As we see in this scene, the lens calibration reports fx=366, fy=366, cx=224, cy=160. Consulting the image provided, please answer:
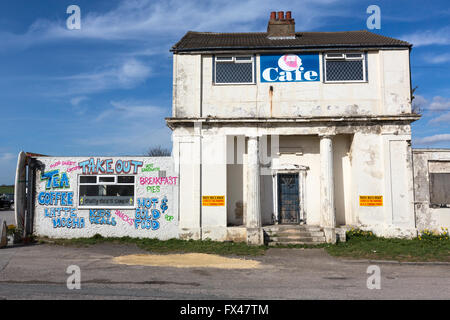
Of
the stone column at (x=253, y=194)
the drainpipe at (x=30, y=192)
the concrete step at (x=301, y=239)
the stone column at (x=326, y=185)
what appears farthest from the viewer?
the drainpipe at (x=30, y=192)

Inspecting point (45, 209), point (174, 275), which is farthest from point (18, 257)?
point (174, 275)

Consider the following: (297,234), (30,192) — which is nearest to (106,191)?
(30,192)

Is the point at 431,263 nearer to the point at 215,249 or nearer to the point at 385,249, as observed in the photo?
the point at 385,249

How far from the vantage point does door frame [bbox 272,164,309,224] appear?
51.1 feet

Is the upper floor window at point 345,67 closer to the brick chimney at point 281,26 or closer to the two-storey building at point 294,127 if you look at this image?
the two-storey building at point 294,127

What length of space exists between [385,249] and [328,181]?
→ 131 inches

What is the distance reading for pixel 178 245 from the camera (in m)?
13.4

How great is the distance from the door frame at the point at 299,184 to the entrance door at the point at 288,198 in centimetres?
14

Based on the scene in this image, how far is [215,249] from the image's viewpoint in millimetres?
12750

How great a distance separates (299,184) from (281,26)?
23.4 feet

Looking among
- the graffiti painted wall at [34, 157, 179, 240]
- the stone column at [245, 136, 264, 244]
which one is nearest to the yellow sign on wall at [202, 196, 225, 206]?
the stone column at [245, 136, 264, 244]

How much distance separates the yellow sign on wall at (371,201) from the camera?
14382 millimetres

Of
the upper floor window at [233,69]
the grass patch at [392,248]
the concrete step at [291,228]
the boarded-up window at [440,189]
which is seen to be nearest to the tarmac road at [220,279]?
the grass patch at [392,248]

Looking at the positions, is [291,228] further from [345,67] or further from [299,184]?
[345,67]
